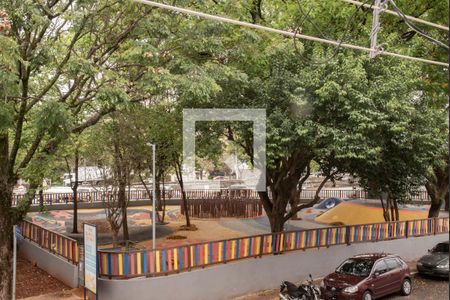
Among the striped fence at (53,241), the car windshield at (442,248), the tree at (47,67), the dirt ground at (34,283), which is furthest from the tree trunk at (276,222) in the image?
the tree at (47,67)

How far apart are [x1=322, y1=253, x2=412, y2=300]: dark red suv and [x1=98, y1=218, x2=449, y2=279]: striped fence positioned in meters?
1.93

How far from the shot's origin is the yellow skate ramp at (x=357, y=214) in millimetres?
26641

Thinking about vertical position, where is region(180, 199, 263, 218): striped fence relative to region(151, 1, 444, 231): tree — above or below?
below

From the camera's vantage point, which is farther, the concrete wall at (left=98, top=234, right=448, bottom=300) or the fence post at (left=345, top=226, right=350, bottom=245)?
the fence post at (left=345, top=226, right=350, bottom=245)

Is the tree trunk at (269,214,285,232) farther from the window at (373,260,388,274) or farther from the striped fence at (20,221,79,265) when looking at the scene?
the striped fence at (20,221,79,265)

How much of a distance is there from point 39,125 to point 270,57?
24.0 ft

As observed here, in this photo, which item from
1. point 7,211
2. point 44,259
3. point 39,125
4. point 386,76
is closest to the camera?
point 39,125

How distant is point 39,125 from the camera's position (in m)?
10.5

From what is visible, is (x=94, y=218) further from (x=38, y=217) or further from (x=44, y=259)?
(x=44, y=259)

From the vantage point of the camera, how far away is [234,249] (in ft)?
46.1

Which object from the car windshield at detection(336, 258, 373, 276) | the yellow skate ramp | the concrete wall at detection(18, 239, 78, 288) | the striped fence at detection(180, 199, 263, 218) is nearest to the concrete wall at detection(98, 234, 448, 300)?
the car windshield at detection(336, 258, 373, 276)

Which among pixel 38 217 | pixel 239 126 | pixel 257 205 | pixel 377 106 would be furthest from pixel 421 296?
pixel 38 217

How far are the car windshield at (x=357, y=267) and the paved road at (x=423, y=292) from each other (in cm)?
133

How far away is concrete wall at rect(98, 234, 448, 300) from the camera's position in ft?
39.7
